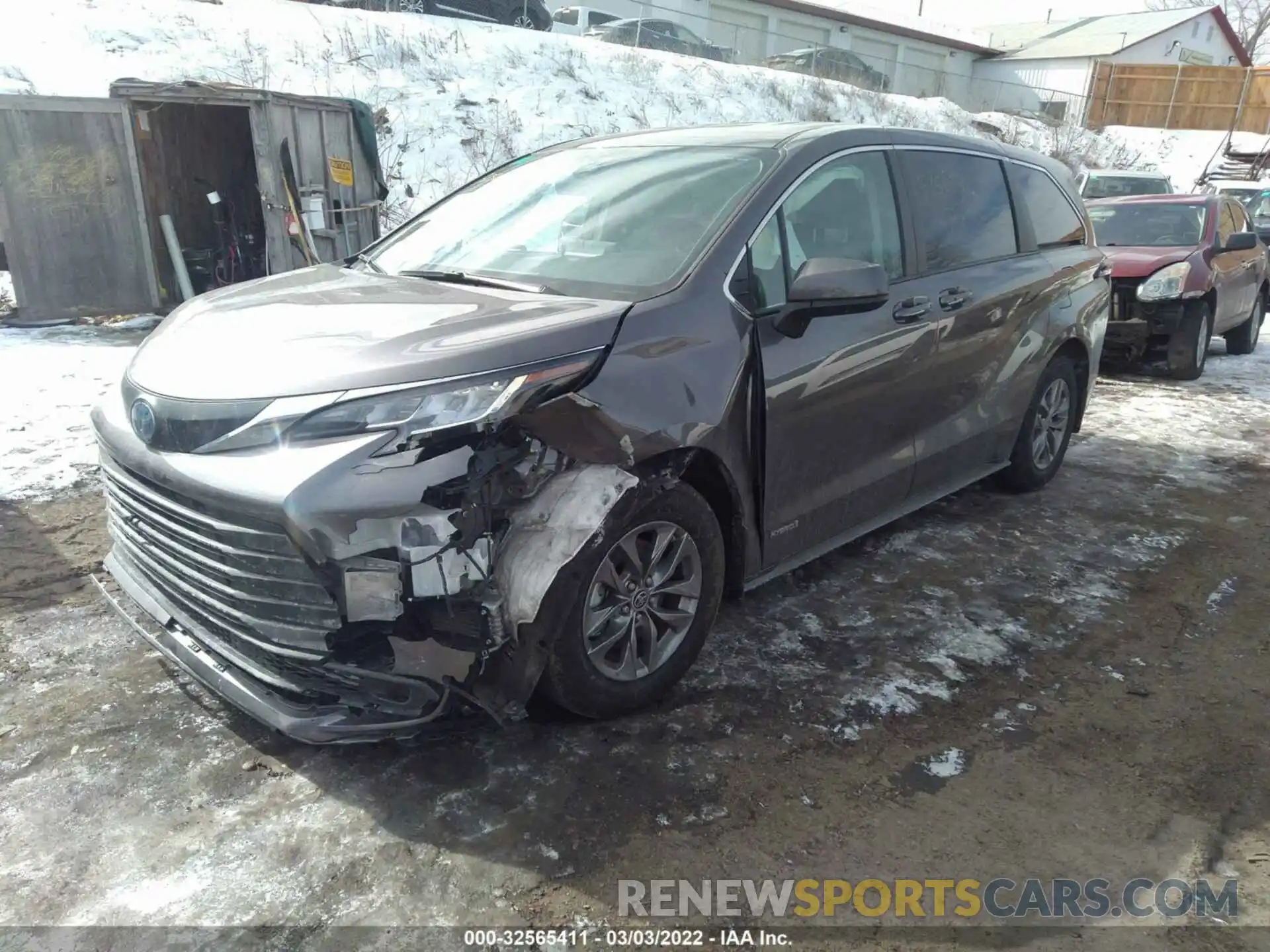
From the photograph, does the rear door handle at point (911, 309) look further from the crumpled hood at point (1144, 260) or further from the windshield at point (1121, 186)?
the windshield at point (1121, 186)

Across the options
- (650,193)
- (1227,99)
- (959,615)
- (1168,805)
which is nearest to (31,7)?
(650,193)

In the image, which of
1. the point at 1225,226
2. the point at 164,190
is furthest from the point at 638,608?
the point at 164,190

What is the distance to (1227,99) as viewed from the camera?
116 ft

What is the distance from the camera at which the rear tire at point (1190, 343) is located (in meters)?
8.30

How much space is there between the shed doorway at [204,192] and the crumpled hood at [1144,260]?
8852mm

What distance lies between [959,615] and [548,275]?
2191 millimetres

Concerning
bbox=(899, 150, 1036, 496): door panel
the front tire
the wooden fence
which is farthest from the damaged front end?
the wooden fence

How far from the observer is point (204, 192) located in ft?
35.2

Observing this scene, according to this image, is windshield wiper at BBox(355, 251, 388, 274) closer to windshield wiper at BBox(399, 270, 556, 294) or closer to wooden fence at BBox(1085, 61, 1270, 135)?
windshield wiper at BBox(399, 270, 556, 294)

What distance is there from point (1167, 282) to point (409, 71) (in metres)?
15.6

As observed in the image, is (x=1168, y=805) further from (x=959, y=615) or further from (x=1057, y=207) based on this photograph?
(x=1057, y=207)

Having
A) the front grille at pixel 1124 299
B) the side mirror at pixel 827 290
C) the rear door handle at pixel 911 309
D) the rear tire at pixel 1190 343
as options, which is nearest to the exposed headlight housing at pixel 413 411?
the side mirror at pixel 827 290

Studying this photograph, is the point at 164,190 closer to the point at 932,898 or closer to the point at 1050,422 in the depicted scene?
the point at 1050,422

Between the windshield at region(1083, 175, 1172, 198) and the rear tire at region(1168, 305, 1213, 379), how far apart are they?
24.6ft
